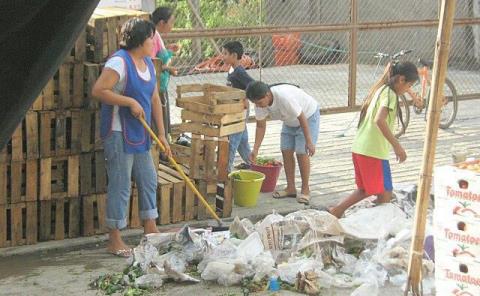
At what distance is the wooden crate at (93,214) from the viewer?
7.10m

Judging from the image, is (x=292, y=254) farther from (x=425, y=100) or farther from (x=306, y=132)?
(x=425, y=100)

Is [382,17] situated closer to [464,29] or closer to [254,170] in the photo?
[464,29]

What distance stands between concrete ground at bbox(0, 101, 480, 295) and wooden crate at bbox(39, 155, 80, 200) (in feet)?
1.41

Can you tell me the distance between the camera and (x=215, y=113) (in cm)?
760

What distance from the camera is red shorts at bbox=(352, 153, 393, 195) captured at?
730 cm

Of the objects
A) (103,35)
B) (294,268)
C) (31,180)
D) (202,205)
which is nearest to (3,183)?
(31,180)

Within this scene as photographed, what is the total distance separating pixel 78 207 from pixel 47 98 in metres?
0.99

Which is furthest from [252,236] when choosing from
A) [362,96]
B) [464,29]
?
[464,29]

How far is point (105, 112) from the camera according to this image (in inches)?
260

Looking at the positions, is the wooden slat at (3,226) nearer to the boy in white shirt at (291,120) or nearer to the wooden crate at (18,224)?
the wooden crate at (18,224)

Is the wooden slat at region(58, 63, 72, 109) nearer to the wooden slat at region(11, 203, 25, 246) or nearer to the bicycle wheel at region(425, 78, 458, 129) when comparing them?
the wooden slat at region(11, 203, 25, 246)

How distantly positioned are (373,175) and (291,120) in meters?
1.25

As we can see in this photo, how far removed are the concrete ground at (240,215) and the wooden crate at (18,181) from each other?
43 cm

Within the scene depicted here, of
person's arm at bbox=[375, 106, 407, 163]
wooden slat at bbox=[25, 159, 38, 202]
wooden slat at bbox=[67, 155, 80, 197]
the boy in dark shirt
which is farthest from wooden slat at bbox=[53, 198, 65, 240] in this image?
person's arm at bbox=[375, 106, 407, 163]
